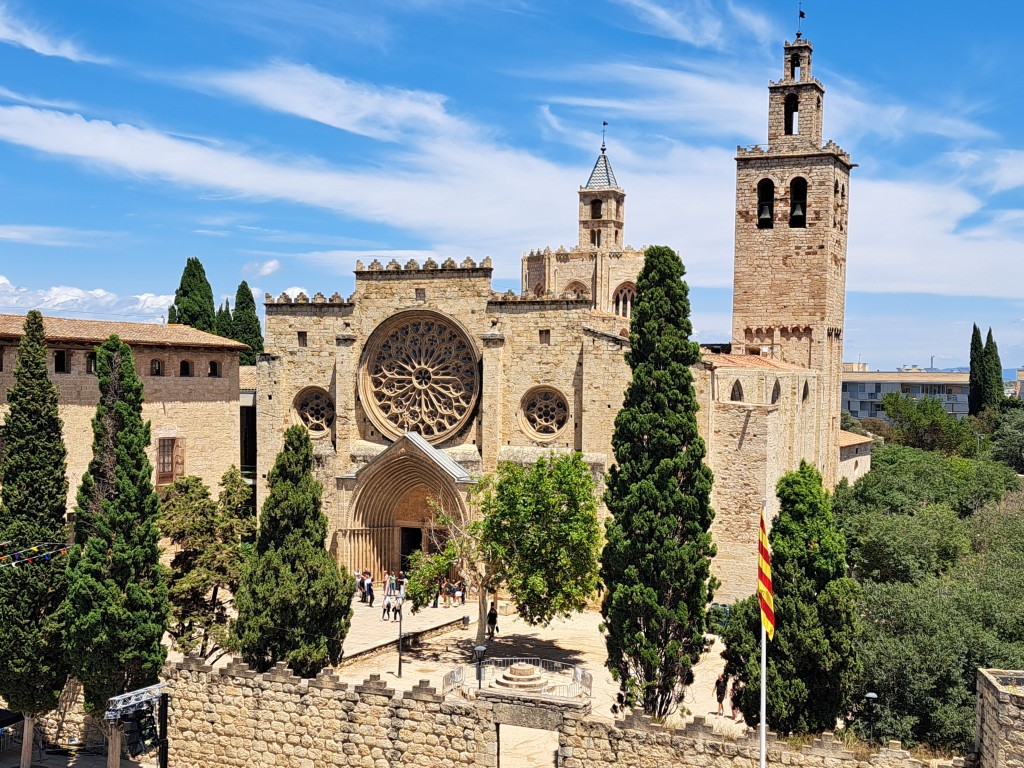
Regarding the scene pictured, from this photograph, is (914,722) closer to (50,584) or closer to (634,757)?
(634,757)

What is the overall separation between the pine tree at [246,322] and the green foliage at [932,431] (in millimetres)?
37019

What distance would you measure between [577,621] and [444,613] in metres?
3.77

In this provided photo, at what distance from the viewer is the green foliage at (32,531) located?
2009cm

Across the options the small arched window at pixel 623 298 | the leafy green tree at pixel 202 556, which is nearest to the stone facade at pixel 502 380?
the leafy green tree at pixel 202 556

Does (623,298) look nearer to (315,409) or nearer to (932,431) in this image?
(932,431)

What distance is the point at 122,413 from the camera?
20.1m

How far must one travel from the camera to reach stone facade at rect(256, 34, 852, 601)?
1155 inches

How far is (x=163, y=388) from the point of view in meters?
31.3

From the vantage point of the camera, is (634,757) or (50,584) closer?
(634,757)

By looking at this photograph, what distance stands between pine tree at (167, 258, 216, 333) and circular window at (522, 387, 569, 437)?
72.6 feet

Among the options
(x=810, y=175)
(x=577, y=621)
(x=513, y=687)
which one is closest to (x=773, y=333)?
(x=810, y=175)

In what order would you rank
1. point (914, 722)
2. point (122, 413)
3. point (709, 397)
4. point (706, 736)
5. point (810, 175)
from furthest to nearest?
point (810, 175)
point (709, 397)
point (122, 413)
point (914, 722)
point (706, 736)

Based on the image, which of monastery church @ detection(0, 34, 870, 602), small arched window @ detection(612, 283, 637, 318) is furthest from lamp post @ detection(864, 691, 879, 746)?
small arched window @ detection(612, 283, 637, 318)

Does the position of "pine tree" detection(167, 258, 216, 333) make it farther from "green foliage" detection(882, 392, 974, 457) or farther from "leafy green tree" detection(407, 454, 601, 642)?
"green foliage" detection(882, 392, 974, 457)
